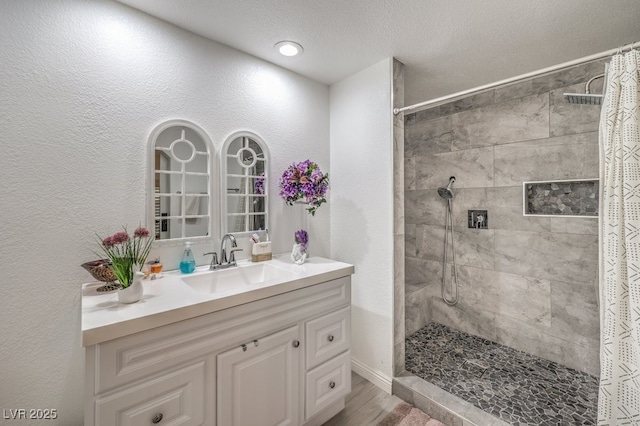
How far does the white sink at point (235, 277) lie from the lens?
5.06 feet

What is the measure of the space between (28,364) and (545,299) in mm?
3352

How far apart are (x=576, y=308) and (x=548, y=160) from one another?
1.18m

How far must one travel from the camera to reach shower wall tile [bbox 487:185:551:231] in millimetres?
2289

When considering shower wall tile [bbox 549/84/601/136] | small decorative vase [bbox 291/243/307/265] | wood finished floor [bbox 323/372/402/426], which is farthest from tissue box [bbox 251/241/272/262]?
shower wall tile [bbox 549/84/601/136]

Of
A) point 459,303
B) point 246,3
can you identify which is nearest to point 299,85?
point 246,3

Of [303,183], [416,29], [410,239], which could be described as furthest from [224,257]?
[410,239]

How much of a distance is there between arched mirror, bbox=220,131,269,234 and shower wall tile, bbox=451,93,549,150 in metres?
2.00

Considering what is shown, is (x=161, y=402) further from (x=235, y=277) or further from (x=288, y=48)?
(x=288, y=48)

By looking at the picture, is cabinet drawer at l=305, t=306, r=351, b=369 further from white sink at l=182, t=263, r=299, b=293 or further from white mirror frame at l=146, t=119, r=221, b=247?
white mirror frame at l=146, t=119, r=221, b=247

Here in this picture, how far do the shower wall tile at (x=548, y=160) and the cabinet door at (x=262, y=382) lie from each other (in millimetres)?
2283

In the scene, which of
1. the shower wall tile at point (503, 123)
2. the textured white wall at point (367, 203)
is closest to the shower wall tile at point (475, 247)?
the shower wall tile at point (503, 123)

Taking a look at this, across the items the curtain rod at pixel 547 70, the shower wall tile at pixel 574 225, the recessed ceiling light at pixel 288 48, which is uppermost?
the recessed ceiling light at pixel 288 48

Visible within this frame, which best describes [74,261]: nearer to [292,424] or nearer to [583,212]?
[292,424]

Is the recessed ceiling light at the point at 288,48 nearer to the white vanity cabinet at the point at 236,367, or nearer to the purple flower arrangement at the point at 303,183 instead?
the purple flower arrangement at the point at 303,183
